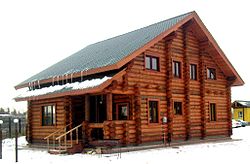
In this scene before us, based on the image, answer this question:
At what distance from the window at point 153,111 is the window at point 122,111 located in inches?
55.8

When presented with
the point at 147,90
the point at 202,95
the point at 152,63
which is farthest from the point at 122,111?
the point at 202,95

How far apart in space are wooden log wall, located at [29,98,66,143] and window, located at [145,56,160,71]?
510 centimetres

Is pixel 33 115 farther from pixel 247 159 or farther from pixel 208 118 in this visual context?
pixel 247 159

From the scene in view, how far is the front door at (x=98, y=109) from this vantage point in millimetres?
21247

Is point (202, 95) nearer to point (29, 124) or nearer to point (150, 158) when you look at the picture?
point (150, 158)

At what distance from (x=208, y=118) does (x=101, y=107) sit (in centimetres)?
786

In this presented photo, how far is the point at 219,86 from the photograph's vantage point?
2641 cm

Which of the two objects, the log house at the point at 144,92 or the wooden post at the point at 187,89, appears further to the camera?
the wooden post at the point at 187,89

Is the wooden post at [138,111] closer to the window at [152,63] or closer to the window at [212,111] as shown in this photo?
the window at [152,63]

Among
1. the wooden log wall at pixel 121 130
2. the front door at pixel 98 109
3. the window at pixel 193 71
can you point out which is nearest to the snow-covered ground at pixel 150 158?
the wooden log wall at pixel 121 130

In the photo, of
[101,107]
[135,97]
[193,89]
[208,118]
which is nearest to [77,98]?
[101,107]

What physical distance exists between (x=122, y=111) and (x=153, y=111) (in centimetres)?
186

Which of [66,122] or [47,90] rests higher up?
[47,90]

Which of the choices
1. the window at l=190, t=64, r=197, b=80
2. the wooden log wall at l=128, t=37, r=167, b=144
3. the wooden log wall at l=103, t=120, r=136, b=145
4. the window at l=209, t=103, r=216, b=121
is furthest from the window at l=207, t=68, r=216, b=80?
the wooden log wall at l=103, t=120, r=136, b=145
